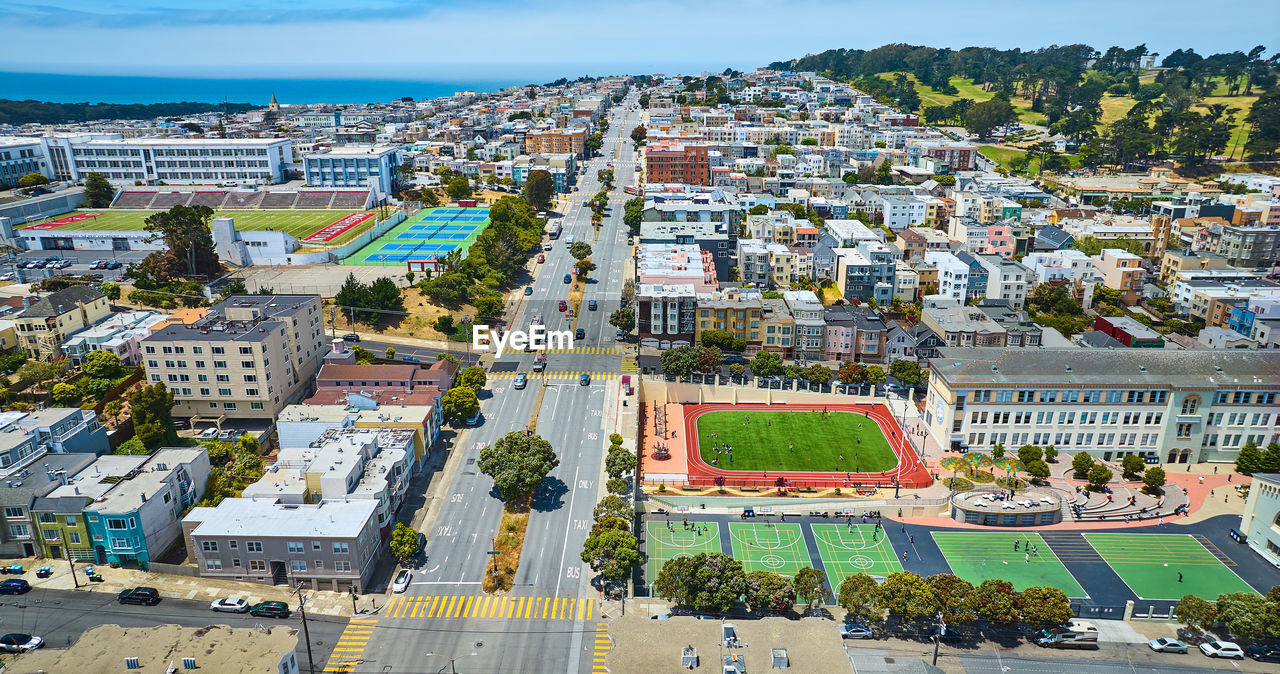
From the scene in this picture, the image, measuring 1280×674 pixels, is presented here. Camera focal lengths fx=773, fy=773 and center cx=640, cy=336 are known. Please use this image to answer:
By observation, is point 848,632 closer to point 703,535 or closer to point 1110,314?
point 703,535

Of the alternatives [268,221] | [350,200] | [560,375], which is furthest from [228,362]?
[350,200]

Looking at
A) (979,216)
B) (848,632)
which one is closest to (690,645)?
(848,632)

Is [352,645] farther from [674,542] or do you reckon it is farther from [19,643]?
[674,542]

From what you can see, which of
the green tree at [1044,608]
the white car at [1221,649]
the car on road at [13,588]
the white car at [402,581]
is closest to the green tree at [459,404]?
the white car at [402,581]

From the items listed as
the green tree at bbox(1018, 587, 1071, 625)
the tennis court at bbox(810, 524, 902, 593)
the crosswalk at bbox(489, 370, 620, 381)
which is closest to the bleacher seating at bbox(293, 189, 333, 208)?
the crosswalk at bbox(489, 370, 620, 381)

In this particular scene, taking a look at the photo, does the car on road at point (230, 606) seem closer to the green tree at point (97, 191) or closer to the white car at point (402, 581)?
the white car at point (402, 581)

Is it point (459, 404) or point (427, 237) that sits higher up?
point (427, 237)

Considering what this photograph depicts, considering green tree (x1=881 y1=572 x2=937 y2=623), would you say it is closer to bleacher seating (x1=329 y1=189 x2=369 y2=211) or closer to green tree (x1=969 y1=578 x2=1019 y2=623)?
green tree (x1=969 y1=578 x2=1019 y2=623)
